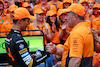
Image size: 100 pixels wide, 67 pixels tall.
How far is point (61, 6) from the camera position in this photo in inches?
289

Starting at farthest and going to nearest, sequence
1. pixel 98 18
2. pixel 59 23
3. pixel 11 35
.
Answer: pixel 98 18 → pixel 59 23 → pixel 11 35

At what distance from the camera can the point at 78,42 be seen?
2354 millimetres

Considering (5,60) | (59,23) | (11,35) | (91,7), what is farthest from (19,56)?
(91,7)

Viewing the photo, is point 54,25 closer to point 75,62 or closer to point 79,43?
point 79,43

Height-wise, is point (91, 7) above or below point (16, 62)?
above

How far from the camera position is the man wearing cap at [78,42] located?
233 cm

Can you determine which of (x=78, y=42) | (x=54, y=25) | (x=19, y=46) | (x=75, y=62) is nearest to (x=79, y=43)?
(x=78, y=42)

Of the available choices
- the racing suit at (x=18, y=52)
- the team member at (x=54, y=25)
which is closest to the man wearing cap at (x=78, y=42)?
the racing suit at (x=18, y=52)

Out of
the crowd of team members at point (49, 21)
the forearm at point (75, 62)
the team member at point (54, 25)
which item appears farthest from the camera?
the team member at point (54, 25)

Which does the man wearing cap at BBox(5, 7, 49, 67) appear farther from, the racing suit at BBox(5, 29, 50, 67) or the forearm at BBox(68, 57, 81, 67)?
the forearm at BBox(68, 57, 81, 67)

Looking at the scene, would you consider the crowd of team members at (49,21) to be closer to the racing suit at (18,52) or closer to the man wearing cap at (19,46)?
the man wearing cap at (19,46)

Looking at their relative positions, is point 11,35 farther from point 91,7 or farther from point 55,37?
point 91,7

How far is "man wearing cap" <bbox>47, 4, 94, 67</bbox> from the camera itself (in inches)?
91.7

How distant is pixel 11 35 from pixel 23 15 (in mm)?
450
